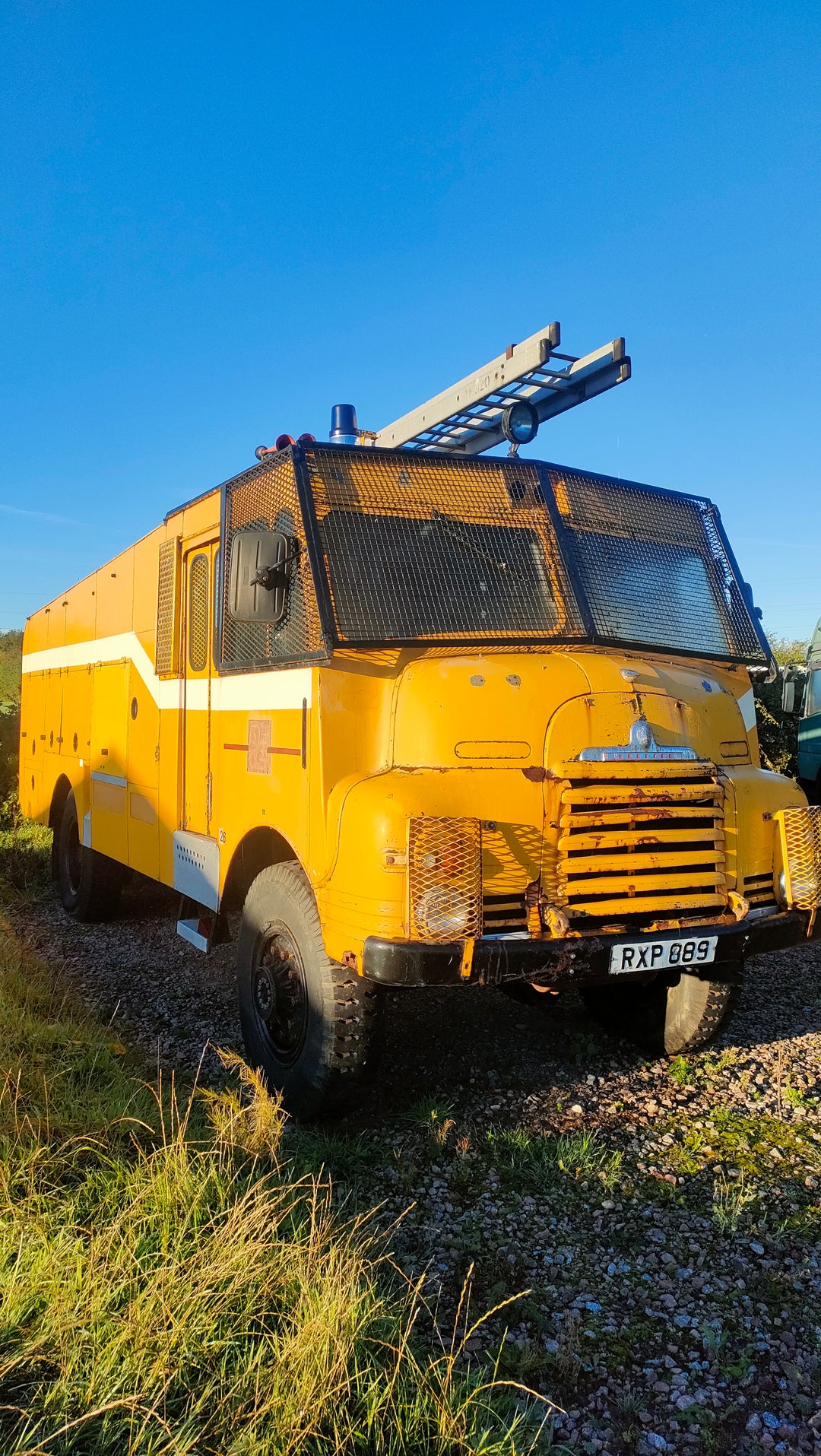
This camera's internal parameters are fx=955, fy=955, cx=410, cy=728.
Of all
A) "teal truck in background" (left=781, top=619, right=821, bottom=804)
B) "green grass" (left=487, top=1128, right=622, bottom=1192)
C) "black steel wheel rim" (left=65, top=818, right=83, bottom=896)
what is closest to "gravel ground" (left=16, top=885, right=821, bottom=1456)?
"green grass" (left=487, top=1128, right=622, bottom=1192)

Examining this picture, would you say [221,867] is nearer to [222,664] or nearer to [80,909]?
[222,664]

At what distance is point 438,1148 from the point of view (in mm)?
3645

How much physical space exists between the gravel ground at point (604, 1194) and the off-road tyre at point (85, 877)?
6.27 ft

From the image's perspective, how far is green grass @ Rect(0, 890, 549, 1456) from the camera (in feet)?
6.52

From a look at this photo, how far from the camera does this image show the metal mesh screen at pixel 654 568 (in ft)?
14.5

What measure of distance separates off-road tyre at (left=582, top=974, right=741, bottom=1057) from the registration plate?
0.68m

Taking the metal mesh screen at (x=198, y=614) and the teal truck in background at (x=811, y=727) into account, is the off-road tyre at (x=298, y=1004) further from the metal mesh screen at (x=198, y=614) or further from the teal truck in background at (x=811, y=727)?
the teal truck in background at (x=811, y=727)

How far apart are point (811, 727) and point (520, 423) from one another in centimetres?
699

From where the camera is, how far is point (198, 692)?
17.1 feet

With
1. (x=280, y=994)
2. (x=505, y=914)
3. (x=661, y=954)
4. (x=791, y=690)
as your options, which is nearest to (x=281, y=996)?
(x=280, y=994)

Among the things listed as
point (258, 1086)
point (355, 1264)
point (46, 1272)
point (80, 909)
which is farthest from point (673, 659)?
point (80, 909)

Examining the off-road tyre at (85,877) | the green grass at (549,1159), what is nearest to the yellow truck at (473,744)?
the green grass at (549,1159)

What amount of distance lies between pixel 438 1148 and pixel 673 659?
2.37 m

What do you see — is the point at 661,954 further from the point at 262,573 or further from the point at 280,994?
the point at 262,573
